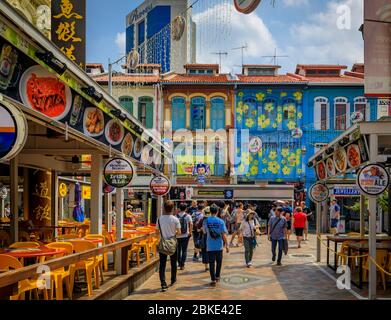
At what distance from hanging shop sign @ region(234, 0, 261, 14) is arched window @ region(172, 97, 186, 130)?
29642 mm

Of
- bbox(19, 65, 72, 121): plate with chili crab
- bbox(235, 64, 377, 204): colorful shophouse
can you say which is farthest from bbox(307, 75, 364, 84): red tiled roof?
bbox(19, 65, 72, 121): plate with chili crab

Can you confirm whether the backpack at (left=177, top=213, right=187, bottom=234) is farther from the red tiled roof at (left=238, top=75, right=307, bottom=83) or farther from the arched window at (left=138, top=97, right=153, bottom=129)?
the red tiled roof at (left=238, top=75, right=307, bottom=83)

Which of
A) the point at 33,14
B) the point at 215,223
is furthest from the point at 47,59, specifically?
the point at 33,14

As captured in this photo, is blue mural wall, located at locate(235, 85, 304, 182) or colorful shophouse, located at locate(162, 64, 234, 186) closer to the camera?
blue mural wall, located at locate(235, 85, 304, 182)

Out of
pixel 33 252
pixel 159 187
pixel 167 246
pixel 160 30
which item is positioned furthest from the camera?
pixel 159 187

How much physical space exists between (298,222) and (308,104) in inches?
670

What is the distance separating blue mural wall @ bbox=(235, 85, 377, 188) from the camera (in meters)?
33.9

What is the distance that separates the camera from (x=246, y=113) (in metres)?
35.2

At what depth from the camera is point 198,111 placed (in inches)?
1395

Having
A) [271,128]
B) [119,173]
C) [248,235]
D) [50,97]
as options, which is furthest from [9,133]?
[271,128]

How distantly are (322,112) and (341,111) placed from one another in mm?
1169

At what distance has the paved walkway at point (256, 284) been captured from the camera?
9109 mm

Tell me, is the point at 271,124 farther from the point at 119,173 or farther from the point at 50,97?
the point at 50,97
